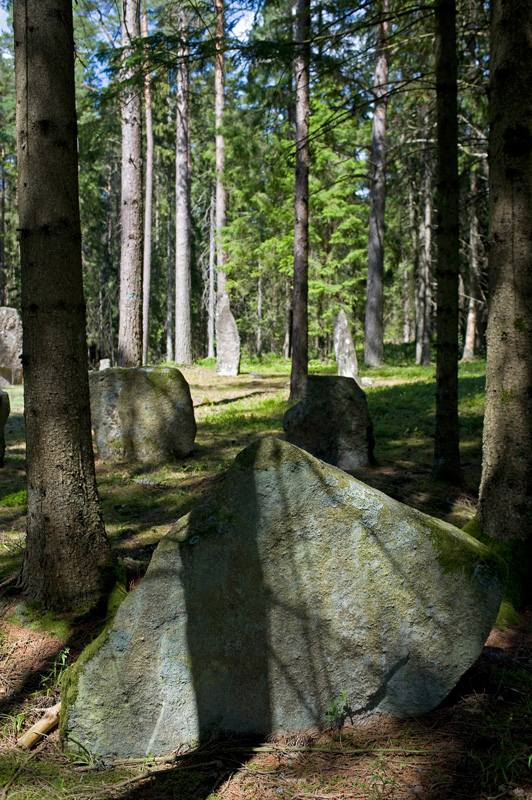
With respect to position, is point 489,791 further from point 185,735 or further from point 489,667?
point 185,735

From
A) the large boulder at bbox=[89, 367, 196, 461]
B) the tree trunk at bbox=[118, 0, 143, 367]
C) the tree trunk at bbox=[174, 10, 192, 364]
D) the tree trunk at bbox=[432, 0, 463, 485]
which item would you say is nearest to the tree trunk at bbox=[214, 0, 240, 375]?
the tree trunk at bbox=[174, 10, 192, 364]

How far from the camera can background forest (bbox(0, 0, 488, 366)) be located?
21.8 ft

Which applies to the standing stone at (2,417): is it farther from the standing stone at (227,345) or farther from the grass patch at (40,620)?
the standing stone at (227,345)

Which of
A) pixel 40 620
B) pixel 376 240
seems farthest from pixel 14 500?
pixel 376 240

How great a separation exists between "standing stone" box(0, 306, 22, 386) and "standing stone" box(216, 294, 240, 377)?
238 inches

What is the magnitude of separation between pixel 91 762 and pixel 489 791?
1668mm

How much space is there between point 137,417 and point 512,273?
222 inches

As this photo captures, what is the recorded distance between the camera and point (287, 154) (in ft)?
25.1

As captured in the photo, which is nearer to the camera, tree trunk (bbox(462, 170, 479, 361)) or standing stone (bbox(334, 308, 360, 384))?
standing stone (bbox(334, 308, 360, 384))

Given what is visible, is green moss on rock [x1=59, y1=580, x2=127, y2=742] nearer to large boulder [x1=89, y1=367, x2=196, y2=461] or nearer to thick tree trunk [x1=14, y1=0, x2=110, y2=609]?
thick tree trunk [x1=14, y1=0, x2=110, y2=609]

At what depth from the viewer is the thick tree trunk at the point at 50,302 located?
11.5 ft

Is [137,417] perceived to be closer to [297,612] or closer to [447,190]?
[447,190]

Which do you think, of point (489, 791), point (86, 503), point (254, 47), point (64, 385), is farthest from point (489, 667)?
point (254, 47)

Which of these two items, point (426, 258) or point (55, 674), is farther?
point (426, 258)
